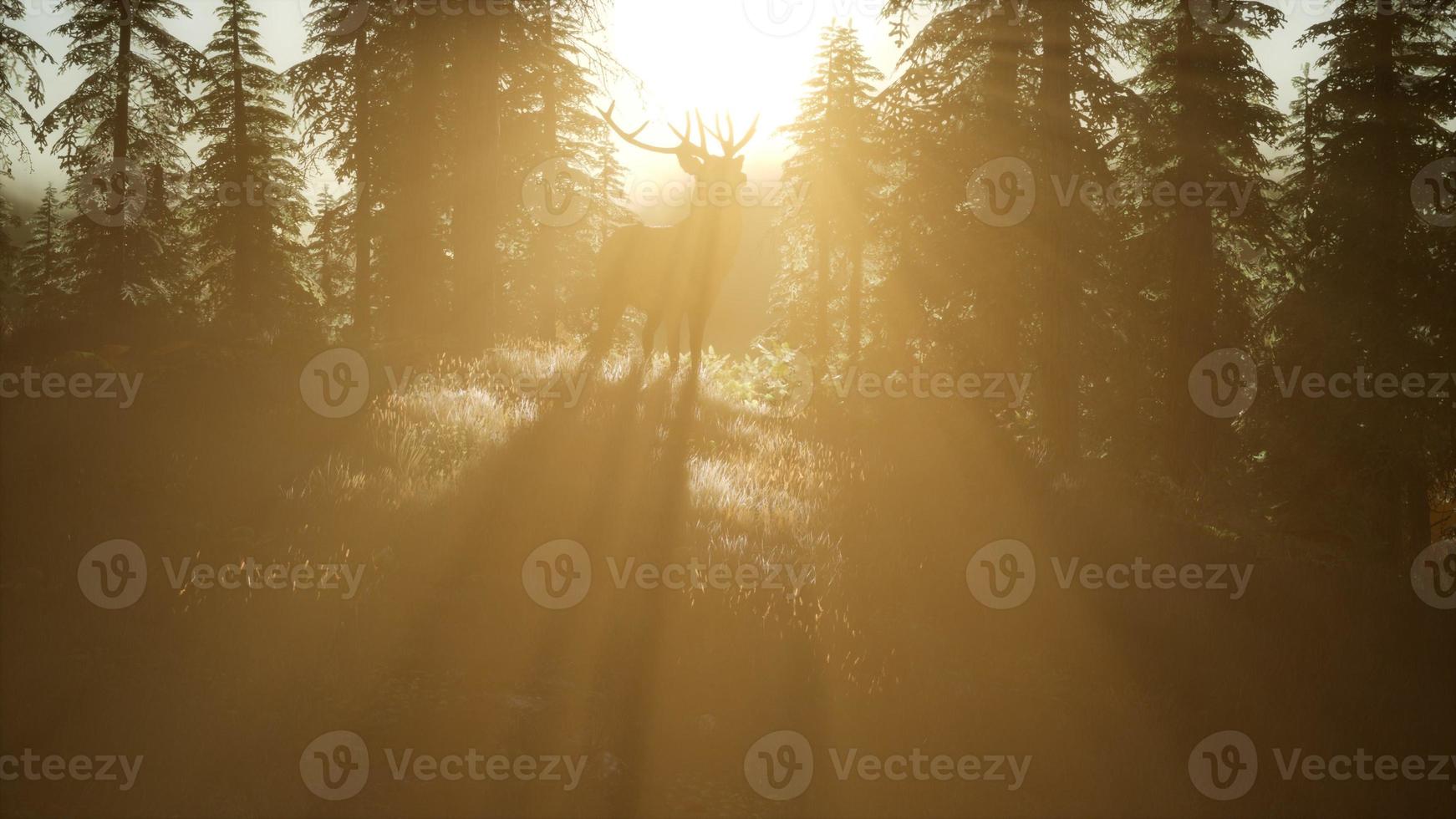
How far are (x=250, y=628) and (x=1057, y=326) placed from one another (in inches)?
501

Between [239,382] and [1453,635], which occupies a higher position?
[239,382]

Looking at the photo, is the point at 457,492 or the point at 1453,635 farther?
the point at 1453,635

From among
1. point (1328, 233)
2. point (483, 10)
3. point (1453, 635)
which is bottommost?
point (1453, 635)

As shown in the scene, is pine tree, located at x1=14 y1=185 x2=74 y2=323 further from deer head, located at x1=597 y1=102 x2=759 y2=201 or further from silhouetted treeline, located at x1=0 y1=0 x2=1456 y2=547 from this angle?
deer head, located at x1=597 y1=102 x2=759 y2=201

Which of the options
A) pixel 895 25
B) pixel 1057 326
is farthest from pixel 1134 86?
pixel 1057 326

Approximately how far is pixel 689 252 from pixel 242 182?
19.7 metres

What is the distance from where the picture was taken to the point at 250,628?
4539 millimetres

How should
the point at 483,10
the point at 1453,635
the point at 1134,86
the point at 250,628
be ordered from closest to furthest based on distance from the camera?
the point at 250,628 → the point at 1453,635 → the point at 483,10 → the point at 1134,86

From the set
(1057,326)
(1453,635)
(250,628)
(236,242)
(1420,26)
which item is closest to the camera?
(250,628)

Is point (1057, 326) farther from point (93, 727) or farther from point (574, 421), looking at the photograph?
point (93, 727)

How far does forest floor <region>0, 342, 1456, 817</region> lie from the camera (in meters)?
4.16

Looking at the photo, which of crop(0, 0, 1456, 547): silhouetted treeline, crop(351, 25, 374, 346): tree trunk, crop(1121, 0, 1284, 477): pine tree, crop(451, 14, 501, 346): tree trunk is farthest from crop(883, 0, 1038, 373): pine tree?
crop(351, 25, 374, 346): tree trunk

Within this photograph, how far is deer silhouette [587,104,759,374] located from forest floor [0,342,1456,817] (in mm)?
3415

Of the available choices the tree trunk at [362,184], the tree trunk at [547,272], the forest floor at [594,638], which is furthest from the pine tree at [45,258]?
the forest floor at [594,638]
